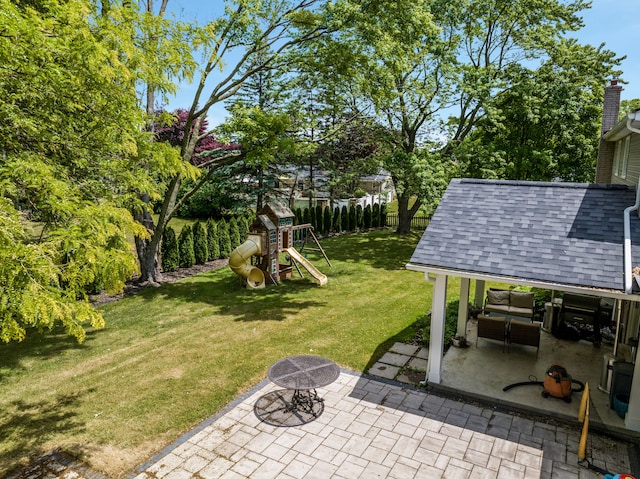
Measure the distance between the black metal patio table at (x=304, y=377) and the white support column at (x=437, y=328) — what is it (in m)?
1.98

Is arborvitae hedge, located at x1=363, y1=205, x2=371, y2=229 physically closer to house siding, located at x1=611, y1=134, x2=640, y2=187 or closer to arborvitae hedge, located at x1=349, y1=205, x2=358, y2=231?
arborvitae hedge, located at x1=349, y1=205, x2=358, y2=231

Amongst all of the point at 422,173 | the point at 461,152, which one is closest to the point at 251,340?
the point at 422,173

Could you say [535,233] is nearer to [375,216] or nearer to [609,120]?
[609,120]

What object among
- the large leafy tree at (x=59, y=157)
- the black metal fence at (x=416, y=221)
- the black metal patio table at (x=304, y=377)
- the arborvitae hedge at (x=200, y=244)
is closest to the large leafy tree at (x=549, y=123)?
the black metal fence at (x=416, y=221)

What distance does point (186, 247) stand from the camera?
60.8 feet

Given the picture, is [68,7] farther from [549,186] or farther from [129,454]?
[549,186]

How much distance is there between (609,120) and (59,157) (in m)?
16.8

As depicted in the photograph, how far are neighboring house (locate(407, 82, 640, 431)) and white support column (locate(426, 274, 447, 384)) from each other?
2 cm

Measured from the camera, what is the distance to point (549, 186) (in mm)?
9188

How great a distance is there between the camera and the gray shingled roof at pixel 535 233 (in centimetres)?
699

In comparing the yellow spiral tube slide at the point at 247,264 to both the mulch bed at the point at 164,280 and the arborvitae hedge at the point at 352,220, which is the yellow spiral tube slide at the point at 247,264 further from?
the arborvitae hedge at the point at 352,220

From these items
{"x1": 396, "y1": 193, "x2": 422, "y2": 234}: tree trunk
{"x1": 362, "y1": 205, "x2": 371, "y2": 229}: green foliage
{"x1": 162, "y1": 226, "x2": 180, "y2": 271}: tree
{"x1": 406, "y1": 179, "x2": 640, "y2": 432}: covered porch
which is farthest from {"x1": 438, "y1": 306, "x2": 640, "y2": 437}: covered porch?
{"x1": 362, "y1": 205, "x2": 371, "y2": 229}: green foliage

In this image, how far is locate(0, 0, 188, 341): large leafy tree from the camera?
4.48 metres

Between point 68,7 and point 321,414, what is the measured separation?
7434 millimetres
